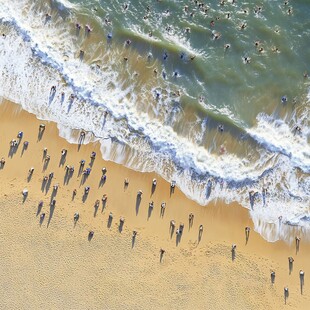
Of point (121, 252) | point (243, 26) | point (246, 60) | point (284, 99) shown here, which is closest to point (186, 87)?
point (246, 60)

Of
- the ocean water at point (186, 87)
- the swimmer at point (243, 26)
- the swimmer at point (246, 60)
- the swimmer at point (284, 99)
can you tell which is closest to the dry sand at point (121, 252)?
the ocean water at point (186, 87)

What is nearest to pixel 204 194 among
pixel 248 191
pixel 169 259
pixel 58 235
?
pixel 248 191

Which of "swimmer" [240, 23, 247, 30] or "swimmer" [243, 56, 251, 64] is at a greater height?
"swimmer" [240, 23, 247, 30]

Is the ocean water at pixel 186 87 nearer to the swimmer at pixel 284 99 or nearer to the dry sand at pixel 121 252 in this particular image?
the swimmer at pixel 284 99

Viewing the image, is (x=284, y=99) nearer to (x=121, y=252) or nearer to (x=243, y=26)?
(x=243, y=26)

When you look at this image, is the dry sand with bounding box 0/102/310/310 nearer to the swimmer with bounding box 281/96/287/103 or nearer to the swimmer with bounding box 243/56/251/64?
the swimmer with bounding box 281/96/287/103

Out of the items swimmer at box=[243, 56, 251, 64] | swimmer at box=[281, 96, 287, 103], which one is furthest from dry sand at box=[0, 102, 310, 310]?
swimmer at box=[243, 56, 251, 64]

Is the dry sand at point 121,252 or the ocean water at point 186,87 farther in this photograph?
the ocean water at point 186,87
